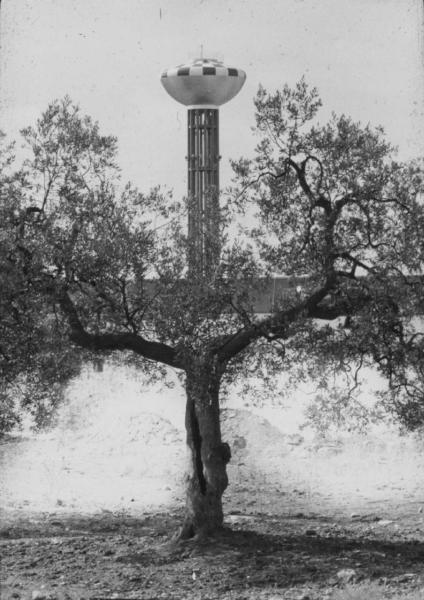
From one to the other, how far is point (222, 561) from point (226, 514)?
14.6 feet

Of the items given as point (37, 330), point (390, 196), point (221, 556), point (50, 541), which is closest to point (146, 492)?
point (50, 541)

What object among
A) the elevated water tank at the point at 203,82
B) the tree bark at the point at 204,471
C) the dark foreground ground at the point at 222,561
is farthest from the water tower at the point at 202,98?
the tree bark at the point at 204,471

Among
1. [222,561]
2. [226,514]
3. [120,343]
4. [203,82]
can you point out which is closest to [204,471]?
[222,561]

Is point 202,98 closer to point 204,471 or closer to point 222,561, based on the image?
point 204,471

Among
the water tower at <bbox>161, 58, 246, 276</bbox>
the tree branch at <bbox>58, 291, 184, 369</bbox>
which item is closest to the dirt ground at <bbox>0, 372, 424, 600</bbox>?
the tree branch at <bbox>58, 291, 184, 369</bbox>

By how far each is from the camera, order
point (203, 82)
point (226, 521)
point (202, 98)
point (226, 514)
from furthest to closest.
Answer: point (202, 98) < point (203, 82) < point (226, 514) < point (226, 521)

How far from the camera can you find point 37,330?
51.4 feet

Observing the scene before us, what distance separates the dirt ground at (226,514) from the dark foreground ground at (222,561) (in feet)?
0.09

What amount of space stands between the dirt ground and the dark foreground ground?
0.09ft

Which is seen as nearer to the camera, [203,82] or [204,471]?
[204,471]

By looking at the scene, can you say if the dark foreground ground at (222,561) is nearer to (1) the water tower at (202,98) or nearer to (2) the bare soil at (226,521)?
(2) the bare soil at (226,521)

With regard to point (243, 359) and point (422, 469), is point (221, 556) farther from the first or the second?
point (422, 469)

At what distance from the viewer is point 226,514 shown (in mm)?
20875

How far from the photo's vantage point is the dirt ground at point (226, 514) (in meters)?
15.7
